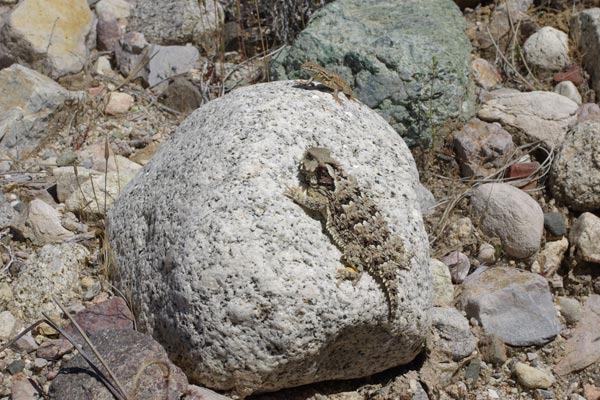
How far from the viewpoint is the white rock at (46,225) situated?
459 cm

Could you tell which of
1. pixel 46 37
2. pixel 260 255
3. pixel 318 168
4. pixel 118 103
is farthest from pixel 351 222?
pixel 46 37

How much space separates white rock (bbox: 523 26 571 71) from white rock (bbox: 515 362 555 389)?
2.98 metres

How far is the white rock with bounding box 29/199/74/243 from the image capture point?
4.59m

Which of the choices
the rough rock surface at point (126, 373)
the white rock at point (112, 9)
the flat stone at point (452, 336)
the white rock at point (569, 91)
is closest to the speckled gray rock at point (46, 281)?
the rough rock surface at point (126, 373)

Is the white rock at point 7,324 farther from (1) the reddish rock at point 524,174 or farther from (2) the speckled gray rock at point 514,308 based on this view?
(1) the reddish rock at point 524,174

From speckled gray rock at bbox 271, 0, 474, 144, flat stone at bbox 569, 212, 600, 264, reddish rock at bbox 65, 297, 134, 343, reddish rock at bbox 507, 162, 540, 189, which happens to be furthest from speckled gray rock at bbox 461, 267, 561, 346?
reddish rock at bbox 65, 297, 134, 343

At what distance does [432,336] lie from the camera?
4.31m

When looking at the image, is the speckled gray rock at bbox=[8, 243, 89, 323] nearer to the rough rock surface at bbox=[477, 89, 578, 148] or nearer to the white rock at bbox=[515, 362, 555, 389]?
the white rock at bbox=[515, 362, 555, 389]

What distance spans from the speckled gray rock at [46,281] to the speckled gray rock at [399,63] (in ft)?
7.26

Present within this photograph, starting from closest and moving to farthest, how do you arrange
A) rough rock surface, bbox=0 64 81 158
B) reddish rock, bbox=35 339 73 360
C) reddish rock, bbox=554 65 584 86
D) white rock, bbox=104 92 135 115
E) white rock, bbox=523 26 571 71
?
reddish rock, bbox=35 339 73 360 < rough rock surface, bbox=0 64 81 158 < white rock, bbox=104 92 135 115 < reddish rock, bbox=554 65 584 86 < white rock, bbox=523 26 571 71

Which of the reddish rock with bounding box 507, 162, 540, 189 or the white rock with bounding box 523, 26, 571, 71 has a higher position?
the white rock with bounding box 523, 26, 571, 71

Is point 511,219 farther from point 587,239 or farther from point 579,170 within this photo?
point 579,170

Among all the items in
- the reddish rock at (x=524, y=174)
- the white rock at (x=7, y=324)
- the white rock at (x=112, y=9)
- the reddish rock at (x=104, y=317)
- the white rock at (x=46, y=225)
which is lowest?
the reddish rock at (x=524, y=174)

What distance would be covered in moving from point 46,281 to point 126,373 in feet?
3.46
